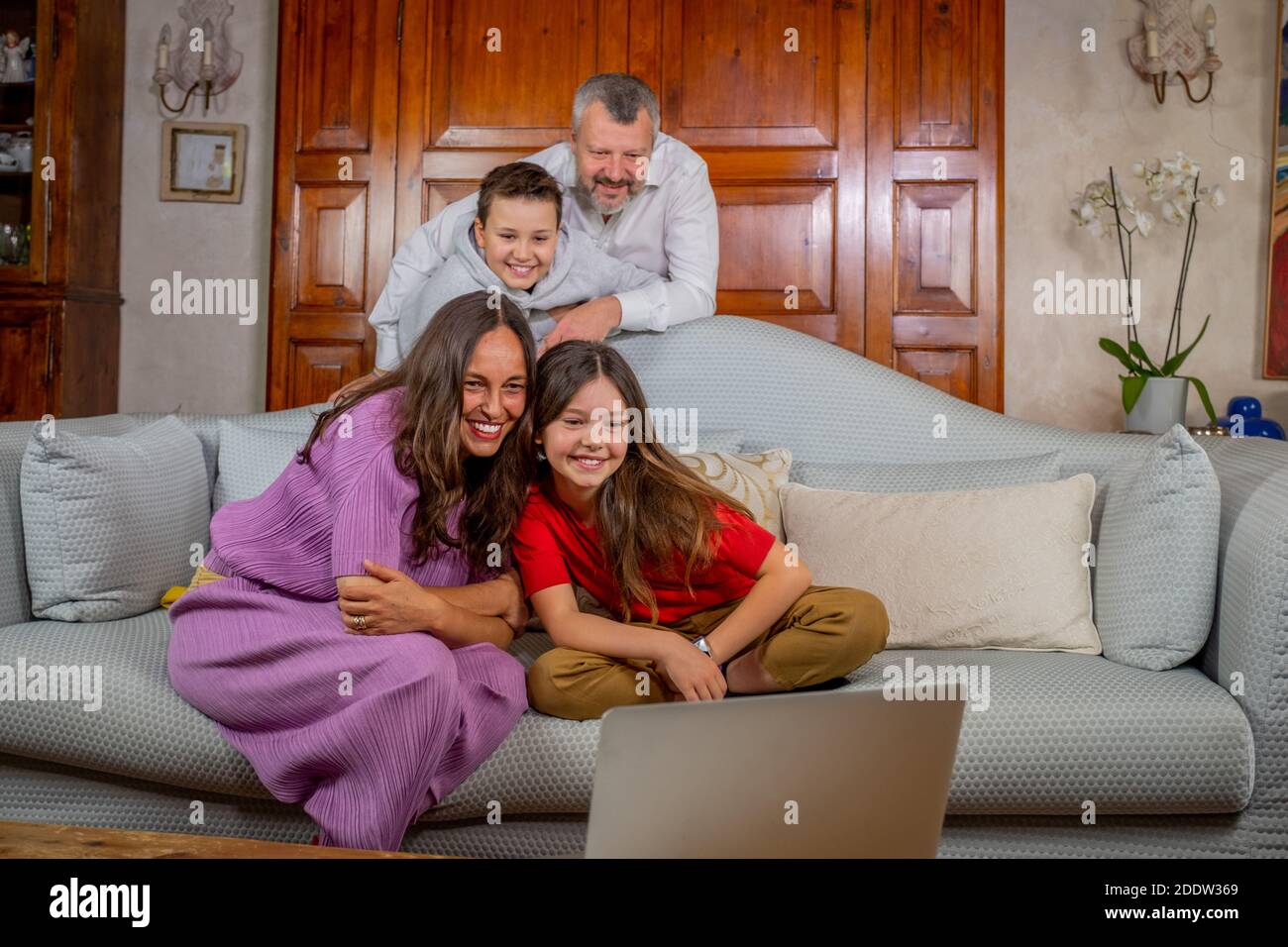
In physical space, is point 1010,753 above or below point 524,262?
below

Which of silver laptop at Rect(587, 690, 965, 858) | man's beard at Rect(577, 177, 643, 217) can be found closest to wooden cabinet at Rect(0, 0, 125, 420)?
man's beard at Rect(577, 177, 643, 217)

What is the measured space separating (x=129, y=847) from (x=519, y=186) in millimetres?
1428

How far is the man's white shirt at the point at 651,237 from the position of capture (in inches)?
91.8

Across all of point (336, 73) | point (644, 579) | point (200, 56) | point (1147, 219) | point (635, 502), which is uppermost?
point (200, 56)

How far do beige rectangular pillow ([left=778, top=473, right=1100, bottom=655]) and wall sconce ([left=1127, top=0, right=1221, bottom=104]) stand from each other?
6.79 ft

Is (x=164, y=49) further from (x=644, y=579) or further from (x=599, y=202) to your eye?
(x=644, y=579)

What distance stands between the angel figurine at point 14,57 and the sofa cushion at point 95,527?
85.4 inches

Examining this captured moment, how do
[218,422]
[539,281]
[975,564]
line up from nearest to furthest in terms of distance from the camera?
[975,564], [539,281], [218,422]

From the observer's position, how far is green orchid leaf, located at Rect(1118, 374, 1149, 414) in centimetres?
281

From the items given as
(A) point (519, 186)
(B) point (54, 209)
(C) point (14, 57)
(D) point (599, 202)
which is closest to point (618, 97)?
(D) point (599, 202)

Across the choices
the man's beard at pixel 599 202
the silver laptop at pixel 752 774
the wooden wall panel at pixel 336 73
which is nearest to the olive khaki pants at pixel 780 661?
the silver laptop at pixel 752 774

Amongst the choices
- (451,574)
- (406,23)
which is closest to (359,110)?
(406,23)

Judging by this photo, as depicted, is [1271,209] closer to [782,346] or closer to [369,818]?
[782,346]

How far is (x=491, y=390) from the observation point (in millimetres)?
1566
